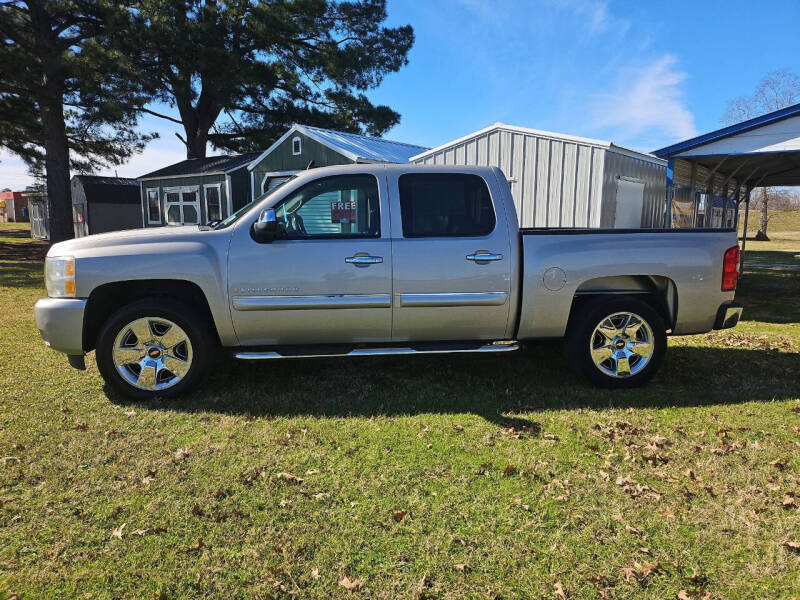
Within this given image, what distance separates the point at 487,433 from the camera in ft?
12.8

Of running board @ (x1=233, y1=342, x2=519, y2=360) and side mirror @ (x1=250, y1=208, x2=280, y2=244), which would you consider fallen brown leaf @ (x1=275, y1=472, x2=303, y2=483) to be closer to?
running board @ (x1=233, y1=342, x2=519, y2=360)

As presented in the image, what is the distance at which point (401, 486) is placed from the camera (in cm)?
319

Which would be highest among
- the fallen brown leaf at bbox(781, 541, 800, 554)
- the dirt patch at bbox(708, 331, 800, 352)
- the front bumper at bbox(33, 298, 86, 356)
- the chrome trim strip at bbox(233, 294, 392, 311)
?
the chrome trim strip at bbox(233, 294, 392, 311)

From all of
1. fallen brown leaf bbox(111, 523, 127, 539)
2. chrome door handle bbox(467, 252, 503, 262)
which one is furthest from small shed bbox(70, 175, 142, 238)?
fallen brown leaf bbox(111, 523, 127, 539)

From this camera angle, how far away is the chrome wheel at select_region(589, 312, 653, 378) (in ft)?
15.5

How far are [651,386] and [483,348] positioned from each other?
1.70m

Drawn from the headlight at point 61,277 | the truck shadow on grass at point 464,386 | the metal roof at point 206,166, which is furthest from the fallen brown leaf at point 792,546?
the metal roof at point 206,166

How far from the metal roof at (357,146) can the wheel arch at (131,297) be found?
12.0 m

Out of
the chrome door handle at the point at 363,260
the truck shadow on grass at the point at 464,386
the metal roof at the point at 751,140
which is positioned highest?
the metal roof at the point at 751,140

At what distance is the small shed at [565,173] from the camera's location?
10.3 metres

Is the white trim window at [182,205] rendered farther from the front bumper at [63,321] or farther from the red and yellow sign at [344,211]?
the red and yellow sign at [344,211]

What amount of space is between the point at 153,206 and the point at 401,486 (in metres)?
25.8

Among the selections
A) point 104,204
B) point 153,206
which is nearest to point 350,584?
point 153,206

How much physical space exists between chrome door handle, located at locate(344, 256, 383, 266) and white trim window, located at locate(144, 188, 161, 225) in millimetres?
23525
